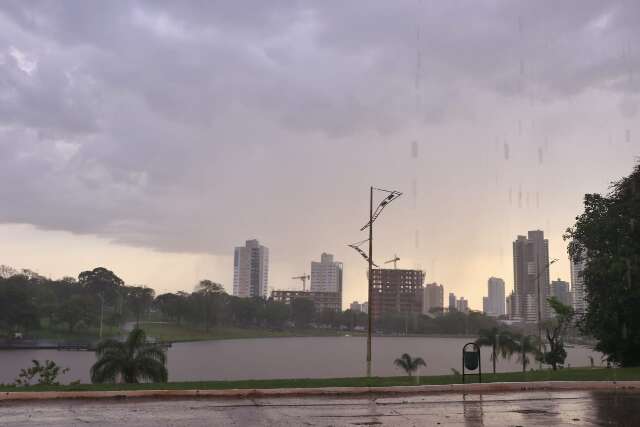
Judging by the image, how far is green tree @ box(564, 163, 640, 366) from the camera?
29734mm

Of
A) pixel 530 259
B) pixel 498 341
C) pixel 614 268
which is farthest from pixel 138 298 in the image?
pixel 614 268

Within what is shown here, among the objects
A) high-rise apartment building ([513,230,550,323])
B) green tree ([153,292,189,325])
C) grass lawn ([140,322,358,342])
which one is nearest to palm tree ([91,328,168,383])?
high-rise apartment building ([513,230,550,323])

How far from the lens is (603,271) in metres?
30.3

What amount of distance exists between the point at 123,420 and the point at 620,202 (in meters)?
29.0

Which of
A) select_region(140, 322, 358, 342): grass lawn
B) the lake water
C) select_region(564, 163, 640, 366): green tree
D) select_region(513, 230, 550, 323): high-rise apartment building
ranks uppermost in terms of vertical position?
select_region(513, 230, 550, 323): high-rise apartment building

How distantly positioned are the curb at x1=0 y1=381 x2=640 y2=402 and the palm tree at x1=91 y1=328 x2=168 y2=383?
18535 mm

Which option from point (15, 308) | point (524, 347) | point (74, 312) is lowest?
point (524, 347)

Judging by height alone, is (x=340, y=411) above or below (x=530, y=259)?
below

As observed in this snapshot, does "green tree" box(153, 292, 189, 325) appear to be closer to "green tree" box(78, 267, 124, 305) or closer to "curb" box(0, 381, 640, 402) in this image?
"green tree" box(78, 267, 124, 305)

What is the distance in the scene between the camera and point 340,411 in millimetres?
13336

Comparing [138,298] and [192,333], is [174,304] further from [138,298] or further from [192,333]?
[138,298]

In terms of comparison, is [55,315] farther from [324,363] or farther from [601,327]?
[601,327]

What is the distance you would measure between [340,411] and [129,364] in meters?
23.1

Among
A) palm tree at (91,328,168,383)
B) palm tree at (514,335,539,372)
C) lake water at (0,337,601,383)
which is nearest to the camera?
palm tree at (91,328,168,383)
